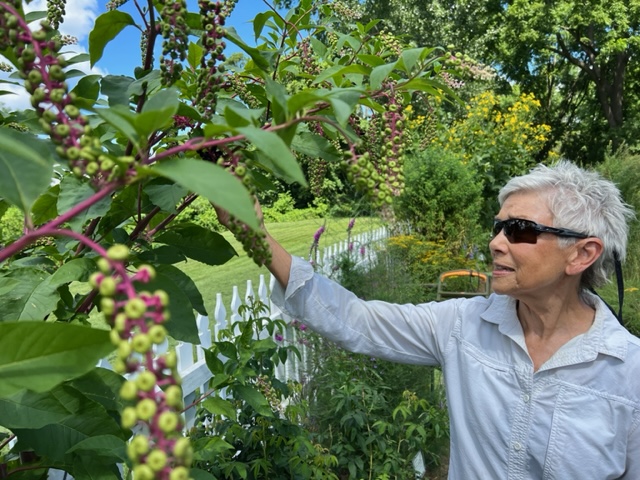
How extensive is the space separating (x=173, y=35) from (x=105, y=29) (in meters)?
0.27

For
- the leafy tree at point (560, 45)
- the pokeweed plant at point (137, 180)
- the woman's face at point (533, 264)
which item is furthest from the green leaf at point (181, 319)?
the leafy tree at point (560, 45)

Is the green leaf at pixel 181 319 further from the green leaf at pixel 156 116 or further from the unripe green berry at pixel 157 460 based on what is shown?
the unripe green berry at pixel 157 460

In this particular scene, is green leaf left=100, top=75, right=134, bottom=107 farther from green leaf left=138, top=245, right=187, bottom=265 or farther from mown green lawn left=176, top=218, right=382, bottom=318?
mown green lawn left=176, top=218, right=382, bottom=318

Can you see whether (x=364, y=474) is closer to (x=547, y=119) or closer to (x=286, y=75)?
(x=286, y=75)

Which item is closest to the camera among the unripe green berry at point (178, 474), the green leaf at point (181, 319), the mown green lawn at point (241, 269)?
the unripe green berry at point (178, 474)

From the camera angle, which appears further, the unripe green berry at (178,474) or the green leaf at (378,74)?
the green leaf at (378,74)

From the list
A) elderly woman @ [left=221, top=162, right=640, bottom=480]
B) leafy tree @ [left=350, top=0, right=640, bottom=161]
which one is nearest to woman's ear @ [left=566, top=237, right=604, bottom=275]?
elderly woman @ [left=221, top=162, right=640, bottom=480]

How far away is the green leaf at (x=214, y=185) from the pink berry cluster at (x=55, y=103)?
0.06 metres

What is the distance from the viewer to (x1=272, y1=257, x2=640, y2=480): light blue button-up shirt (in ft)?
5.55

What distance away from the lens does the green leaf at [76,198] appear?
86cm

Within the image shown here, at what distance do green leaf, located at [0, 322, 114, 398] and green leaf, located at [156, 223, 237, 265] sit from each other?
0.53m

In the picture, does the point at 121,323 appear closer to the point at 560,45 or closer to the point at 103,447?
the point at 103,447

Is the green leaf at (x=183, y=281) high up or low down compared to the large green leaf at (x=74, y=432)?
up

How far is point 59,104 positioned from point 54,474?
1542 millimetres
